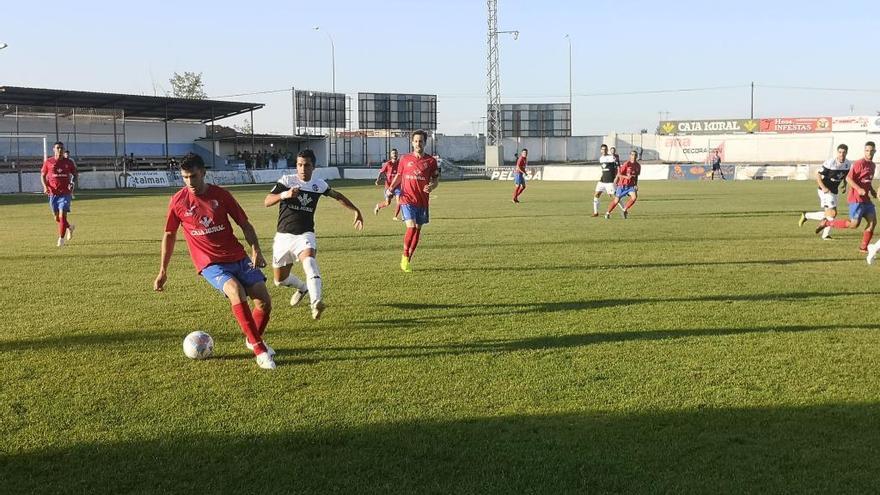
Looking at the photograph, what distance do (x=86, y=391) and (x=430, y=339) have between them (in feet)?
10.1

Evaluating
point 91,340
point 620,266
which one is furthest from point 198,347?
point 620,266

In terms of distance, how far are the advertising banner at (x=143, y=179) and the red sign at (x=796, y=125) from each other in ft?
218

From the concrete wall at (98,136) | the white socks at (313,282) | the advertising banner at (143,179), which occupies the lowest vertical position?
the white socks at (313,282)

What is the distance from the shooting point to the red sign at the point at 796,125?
84312 mm

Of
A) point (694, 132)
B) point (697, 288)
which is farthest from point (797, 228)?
point (694, 132)

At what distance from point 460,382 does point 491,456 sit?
151 centimetres

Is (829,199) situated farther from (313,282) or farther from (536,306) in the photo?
(313,282)

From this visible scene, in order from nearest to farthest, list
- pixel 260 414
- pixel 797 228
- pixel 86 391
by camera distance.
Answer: pixel 260 414 < pixel 86 391 < pixel 797 228

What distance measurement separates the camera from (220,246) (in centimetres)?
679

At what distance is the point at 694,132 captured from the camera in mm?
87125

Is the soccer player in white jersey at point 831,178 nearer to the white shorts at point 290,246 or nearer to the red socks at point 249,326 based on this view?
the white shorts at point 290,246

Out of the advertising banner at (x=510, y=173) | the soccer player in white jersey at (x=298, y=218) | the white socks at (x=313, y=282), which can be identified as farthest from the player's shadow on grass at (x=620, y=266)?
the advertising banner at (x=510, y=173)

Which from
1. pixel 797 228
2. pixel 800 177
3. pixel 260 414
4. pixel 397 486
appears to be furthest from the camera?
pixel 800 177

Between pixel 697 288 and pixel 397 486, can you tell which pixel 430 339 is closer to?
pixel 397 486
